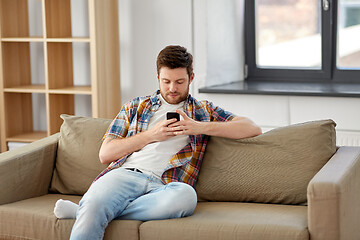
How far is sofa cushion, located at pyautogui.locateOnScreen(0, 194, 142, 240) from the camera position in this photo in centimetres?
268

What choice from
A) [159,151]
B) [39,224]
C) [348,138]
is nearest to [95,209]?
[39,224]

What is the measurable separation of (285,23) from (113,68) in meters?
1.24

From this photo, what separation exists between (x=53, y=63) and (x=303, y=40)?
173 cm

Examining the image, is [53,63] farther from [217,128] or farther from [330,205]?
[330,205]

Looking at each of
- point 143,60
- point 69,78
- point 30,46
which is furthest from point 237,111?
point 30,46

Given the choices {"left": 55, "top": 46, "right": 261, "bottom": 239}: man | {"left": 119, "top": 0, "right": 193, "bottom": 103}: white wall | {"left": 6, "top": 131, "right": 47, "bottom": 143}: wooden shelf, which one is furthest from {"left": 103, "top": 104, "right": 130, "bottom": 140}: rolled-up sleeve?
Result: {"left": 6, "top": 131, "right": 47, "bottom": 143}: wooden shelf

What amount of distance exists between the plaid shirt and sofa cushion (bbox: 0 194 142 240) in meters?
0.30

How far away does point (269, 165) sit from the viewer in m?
2.92

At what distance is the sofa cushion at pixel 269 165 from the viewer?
287cm

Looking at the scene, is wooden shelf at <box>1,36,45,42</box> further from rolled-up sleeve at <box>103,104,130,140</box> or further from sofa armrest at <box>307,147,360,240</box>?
sofa armrest at <box>307,147,360,240</box>

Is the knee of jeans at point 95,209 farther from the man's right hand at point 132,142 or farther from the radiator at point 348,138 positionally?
the radiator at point 348,138

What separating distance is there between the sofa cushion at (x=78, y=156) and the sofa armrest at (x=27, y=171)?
0.04 m

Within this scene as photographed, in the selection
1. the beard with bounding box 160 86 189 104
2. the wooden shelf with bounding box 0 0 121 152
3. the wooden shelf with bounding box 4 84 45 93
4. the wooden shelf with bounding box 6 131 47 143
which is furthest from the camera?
the wooden shelf with bounding box 6 131 47 143

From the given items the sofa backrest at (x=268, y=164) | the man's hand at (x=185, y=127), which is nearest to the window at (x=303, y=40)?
the sofa backrest at (x=268, y=164)
